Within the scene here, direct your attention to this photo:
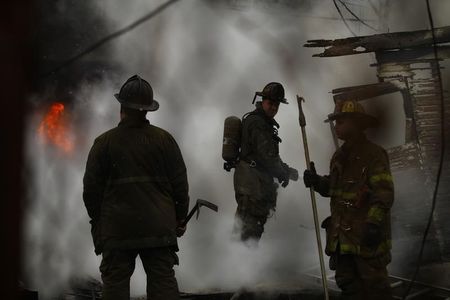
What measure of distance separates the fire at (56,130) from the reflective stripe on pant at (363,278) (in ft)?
21.2

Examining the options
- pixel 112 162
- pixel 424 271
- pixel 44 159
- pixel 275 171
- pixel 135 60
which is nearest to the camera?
pixel 112 162

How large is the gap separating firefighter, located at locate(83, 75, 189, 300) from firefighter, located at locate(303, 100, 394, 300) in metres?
1.39

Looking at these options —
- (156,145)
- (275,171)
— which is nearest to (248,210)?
(275,171)

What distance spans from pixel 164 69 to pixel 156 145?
6.60 metres

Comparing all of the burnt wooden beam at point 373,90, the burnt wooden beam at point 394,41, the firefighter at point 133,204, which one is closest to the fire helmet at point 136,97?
the firefighter at point 133,204

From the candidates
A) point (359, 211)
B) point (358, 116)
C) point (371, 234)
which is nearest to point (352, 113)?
point (358, 116)

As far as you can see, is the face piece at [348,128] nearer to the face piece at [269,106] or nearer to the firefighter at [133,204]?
the firefighter at [133,204]

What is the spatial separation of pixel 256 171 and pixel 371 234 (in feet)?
8.13

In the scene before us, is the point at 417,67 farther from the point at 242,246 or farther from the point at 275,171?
the point at 242,246

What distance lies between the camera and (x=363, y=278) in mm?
4758

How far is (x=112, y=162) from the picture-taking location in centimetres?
457

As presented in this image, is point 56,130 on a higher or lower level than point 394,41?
lower

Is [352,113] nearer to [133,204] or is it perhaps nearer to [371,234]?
[371,234]

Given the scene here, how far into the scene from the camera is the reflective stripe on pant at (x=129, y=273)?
453cm
